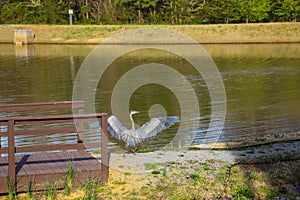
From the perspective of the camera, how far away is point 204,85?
70.8ft

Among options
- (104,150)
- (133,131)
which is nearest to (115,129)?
(133,131)

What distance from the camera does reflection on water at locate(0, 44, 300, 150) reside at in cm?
1405

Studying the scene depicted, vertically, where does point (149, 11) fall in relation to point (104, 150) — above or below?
above

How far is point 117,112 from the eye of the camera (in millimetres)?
16141

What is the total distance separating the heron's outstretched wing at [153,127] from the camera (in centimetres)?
1212

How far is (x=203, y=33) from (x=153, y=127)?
3220 centimetres

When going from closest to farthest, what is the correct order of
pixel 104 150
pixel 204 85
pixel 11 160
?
pixel 11 160
pixel 104 150
pixel 204 85

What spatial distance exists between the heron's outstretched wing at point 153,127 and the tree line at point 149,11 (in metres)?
39.4

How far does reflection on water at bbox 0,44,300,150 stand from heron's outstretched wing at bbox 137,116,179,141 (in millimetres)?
179

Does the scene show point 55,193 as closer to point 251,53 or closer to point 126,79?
point 126,79

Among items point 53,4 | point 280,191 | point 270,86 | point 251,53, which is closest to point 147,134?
point 280,191

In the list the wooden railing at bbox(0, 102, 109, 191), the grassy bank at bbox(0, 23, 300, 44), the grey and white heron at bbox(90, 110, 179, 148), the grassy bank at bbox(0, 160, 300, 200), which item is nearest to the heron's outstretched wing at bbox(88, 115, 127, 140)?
the grey and white heron at bbox(90, 110, 179, 148)

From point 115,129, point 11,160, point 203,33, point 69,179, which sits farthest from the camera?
point 203,33

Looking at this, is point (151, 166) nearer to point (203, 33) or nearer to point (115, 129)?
point (115, 129)
